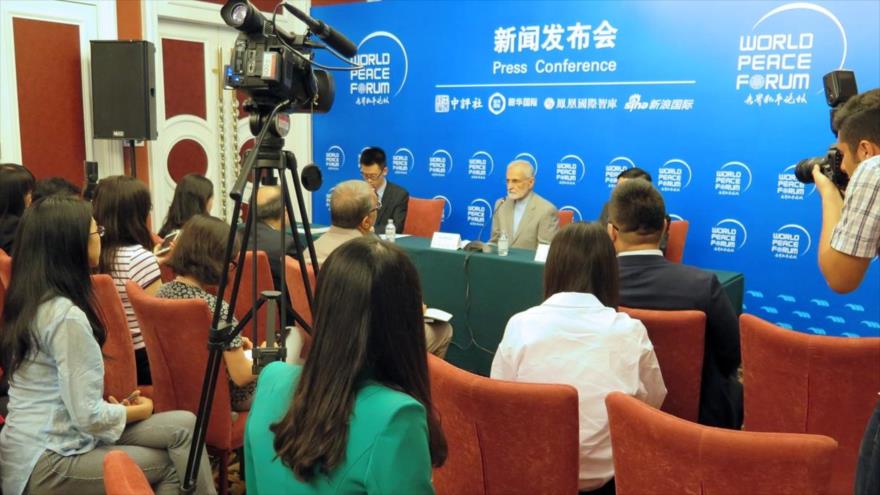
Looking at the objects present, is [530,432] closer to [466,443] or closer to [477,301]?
[466,443]

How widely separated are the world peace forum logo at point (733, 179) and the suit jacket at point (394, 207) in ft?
7.14

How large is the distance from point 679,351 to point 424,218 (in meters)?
3.19

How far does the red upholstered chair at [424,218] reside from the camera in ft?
17.4

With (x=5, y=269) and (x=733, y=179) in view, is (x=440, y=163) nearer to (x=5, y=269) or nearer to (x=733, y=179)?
(x=733, y=179)

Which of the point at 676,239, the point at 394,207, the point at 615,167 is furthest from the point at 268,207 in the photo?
the point at 615,167

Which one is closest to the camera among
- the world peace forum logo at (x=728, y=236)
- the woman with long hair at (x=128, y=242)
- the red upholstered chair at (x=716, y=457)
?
the red upholstered chair at (x=716, y=457)

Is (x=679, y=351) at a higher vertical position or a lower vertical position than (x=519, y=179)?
lower

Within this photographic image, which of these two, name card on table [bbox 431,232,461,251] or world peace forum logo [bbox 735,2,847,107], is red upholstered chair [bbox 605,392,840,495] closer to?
name card on table [bbox 431,232,461,251]

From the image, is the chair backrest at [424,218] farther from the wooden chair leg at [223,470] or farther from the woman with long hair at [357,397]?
the woman with long hair at [357,397]

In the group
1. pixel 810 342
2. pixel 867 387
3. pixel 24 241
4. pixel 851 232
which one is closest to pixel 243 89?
pixel 24 241

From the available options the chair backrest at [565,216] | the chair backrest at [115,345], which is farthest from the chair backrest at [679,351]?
the chair backrest at [565,216]

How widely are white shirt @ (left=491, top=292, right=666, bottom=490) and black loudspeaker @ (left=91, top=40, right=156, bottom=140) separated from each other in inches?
163

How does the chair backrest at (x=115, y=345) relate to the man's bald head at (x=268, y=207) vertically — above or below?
below

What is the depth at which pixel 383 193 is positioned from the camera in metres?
5.52
